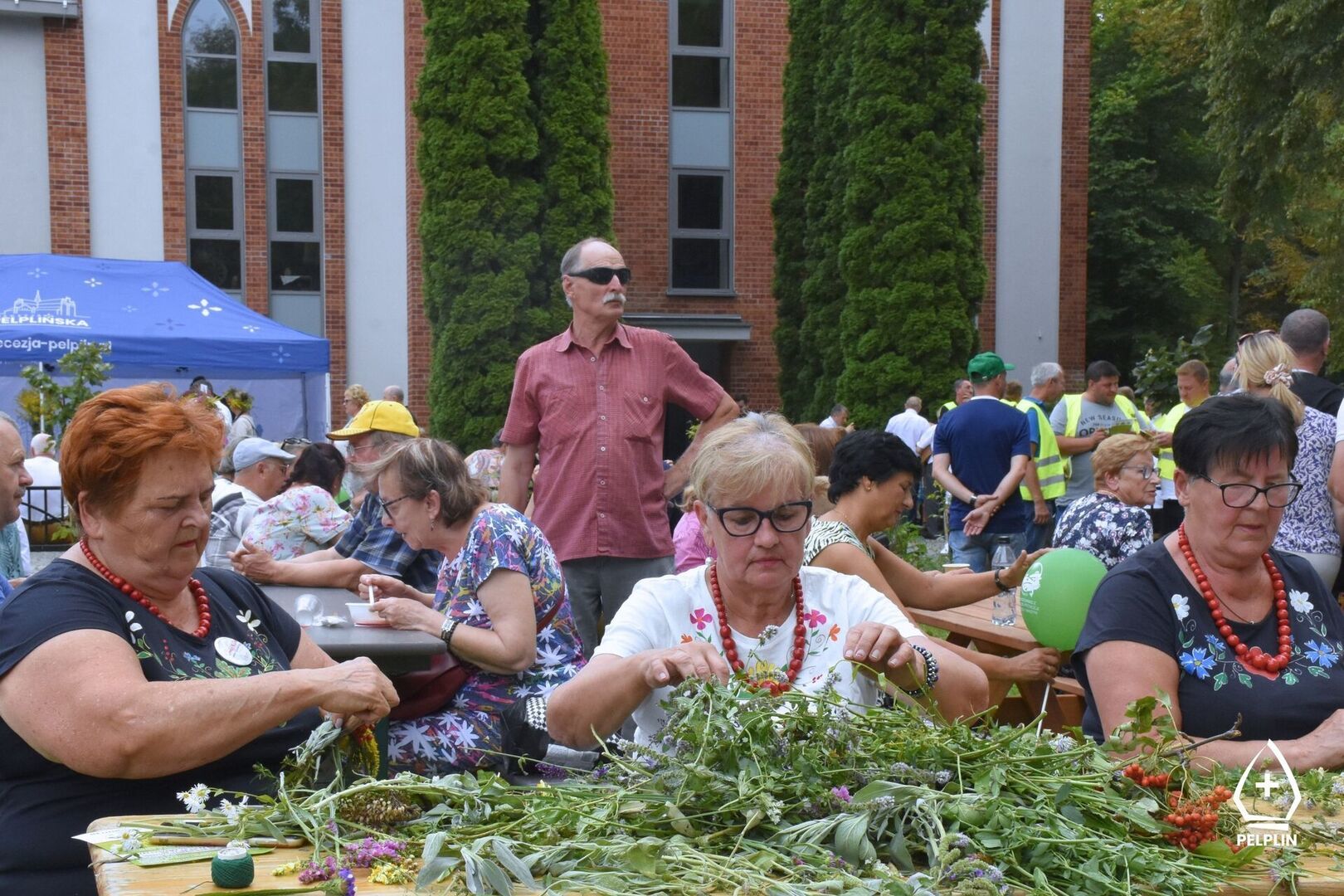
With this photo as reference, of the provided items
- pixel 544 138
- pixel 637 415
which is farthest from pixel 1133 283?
pixel 637 415

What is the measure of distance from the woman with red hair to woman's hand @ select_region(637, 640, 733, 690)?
51 cm

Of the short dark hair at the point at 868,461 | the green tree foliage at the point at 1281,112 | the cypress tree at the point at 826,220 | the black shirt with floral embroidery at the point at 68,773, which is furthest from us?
the cypress tree at the point at 826,220

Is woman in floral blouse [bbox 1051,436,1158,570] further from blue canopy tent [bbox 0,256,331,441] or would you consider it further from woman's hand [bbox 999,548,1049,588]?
blue canopy tent [bbox 0,256,331,441]

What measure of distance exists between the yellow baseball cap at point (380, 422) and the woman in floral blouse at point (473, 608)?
226 centimetres

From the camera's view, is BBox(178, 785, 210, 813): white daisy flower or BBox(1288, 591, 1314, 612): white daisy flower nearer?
BBox(178, 785, 210, 813): white daisy flower

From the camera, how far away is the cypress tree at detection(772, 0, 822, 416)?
733 inches

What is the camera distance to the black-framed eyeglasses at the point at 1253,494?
9.61 feet

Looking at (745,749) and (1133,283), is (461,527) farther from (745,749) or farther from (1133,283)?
(1133,283)

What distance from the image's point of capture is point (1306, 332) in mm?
5938

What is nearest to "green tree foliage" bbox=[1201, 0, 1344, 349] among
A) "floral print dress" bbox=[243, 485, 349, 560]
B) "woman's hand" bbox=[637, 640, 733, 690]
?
"floral print dress" bbox=[243, 485, 349, 560]

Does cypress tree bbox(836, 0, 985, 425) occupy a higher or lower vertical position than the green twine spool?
higher

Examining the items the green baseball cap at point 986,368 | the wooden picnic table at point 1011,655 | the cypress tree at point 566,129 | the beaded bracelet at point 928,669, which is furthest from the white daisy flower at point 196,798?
the cypress tree at point 566,129

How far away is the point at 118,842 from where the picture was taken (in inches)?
77.4

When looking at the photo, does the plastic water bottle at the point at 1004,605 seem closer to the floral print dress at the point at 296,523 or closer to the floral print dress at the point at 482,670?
the floral print dress at the point at 482,670
